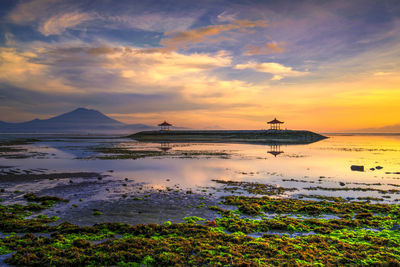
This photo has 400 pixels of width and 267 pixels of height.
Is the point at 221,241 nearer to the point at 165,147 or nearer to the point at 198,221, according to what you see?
the point at 198,221

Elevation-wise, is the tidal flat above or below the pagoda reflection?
below

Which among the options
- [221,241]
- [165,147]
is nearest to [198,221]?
[221,241]

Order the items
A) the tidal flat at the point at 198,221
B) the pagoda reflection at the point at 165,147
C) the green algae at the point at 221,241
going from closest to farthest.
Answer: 1. the green algae at the point at 221,241
2. the tidal flat at the point at 198,221
3. the pagoda reflection at the point at 165,147

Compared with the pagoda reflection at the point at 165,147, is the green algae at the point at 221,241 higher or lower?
lower

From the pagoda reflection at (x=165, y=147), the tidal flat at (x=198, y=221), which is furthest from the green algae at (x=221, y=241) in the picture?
the pagoda reflection at (x=165, y=147)

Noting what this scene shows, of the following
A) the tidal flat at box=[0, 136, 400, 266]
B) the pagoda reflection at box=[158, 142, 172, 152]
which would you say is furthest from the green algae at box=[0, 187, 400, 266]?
the pagoda reflection at box=[158, 142, 172, 152]

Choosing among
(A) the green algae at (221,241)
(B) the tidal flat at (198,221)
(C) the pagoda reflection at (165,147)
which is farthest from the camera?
(C) the pagoda reflection at (165,147)

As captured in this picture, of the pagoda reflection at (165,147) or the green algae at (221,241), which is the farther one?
the pagoda reflection at (165,147)

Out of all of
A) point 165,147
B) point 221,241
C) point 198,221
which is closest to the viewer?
point 221,241

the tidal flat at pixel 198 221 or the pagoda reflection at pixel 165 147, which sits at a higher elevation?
the pagoda reflection at pixel 165 147

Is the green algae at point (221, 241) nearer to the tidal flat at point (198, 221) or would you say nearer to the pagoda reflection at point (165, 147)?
the tidal flat at point (198, 221)

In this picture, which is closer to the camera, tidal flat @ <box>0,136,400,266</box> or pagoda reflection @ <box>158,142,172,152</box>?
tidal flat @ <box>0,136,400,266</box>

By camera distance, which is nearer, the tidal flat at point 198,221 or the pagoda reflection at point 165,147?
the tidal flat at point 198,221

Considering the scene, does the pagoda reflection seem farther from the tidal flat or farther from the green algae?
the green algae
